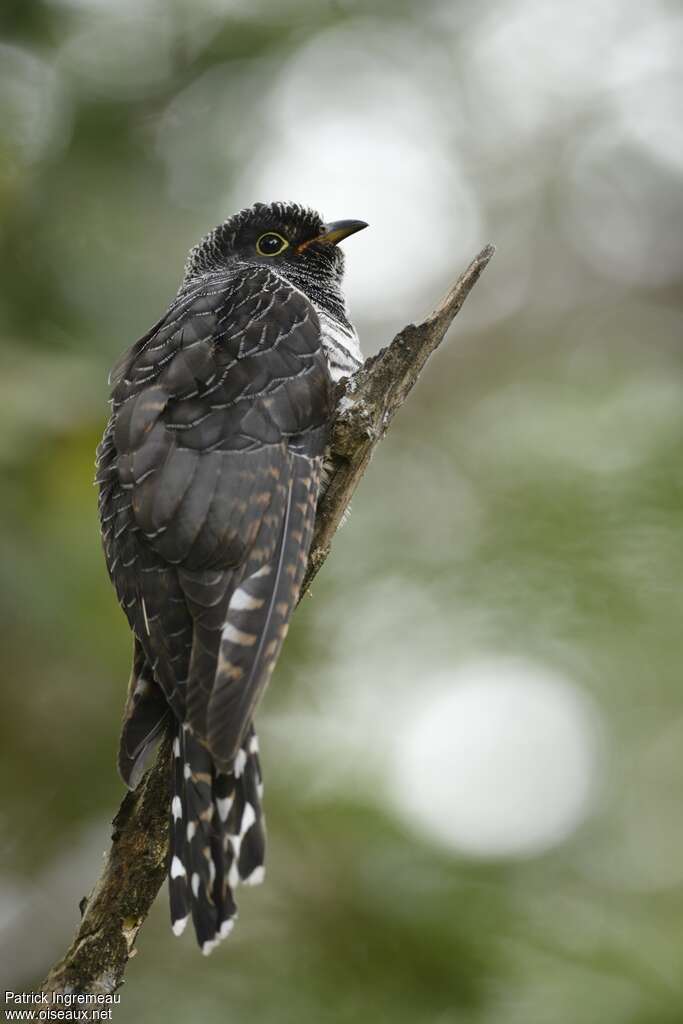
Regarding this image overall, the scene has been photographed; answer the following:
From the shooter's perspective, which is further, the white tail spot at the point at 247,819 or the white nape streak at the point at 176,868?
the white tail spot at the point at 247,819

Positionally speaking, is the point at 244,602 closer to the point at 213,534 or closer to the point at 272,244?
the point at 213,534

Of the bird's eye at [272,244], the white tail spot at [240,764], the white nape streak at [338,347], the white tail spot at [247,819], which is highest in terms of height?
the bird's eye at [272,244]

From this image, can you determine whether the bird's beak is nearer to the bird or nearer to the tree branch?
the bird

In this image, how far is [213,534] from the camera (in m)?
3.54

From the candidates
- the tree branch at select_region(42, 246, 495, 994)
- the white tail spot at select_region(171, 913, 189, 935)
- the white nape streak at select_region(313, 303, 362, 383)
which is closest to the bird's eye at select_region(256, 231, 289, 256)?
the white nape streak at select_region(313, 303, 362, 383)

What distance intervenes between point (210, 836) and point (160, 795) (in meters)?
0.22

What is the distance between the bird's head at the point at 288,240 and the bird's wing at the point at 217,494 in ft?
4.01

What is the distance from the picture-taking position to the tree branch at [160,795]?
10.4 ft

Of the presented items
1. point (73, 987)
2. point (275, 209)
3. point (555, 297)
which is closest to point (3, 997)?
point (73, 987)

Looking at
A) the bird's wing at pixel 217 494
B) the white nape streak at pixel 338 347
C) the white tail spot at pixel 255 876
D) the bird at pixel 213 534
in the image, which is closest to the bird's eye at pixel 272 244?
the white nape streak at pixel 338 347

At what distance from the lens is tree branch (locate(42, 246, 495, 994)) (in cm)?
318

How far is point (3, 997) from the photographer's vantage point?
4668mm

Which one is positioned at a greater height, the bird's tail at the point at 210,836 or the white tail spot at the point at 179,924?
the bird's tail at the point at 210,836

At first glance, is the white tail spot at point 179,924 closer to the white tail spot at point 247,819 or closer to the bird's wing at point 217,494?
the white tail spot at point 247,819
